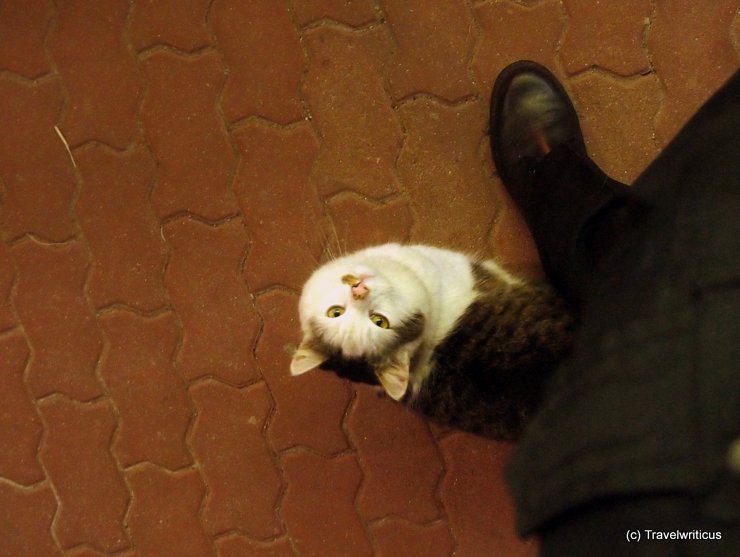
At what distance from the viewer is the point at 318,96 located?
2.13 metres

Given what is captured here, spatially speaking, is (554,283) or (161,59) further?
(161,59)

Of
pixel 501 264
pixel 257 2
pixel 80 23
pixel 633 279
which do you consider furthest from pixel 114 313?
pixel 633 279

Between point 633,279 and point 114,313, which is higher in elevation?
point 633,279

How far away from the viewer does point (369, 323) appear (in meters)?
1.64

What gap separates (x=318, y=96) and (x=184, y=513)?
1652mm

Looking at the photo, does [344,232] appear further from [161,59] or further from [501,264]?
[161,59]

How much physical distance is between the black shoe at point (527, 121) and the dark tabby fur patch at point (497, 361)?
461mm

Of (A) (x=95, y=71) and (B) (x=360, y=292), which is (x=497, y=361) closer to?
(B) (x=360, y=292)

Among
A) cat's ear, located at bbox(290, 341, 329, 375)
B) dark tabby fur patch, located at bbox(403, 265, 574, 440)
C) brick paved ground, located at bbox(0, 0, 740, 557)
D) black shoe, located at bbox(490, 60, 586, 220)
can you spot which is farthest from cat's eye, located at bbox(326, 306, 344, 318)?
black shoe, located at bbox(490, 60, 586, 220)

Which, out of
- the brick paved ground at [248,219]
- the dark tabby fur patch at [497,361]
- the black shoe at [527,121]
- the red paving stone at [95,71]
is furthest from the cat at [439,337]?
the red paving stone at [95,71]

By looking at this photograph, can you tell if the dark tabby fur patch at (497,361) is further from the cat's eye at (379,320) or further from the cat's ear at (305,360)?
the cat's ear at (305,360)

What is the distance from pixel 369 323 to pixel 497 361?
0.37 meters

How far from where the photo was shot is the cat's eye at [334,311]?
1.66 m

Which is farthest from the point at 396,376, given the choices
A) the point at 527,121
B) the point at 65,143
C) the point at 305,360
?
the point at 65,143
